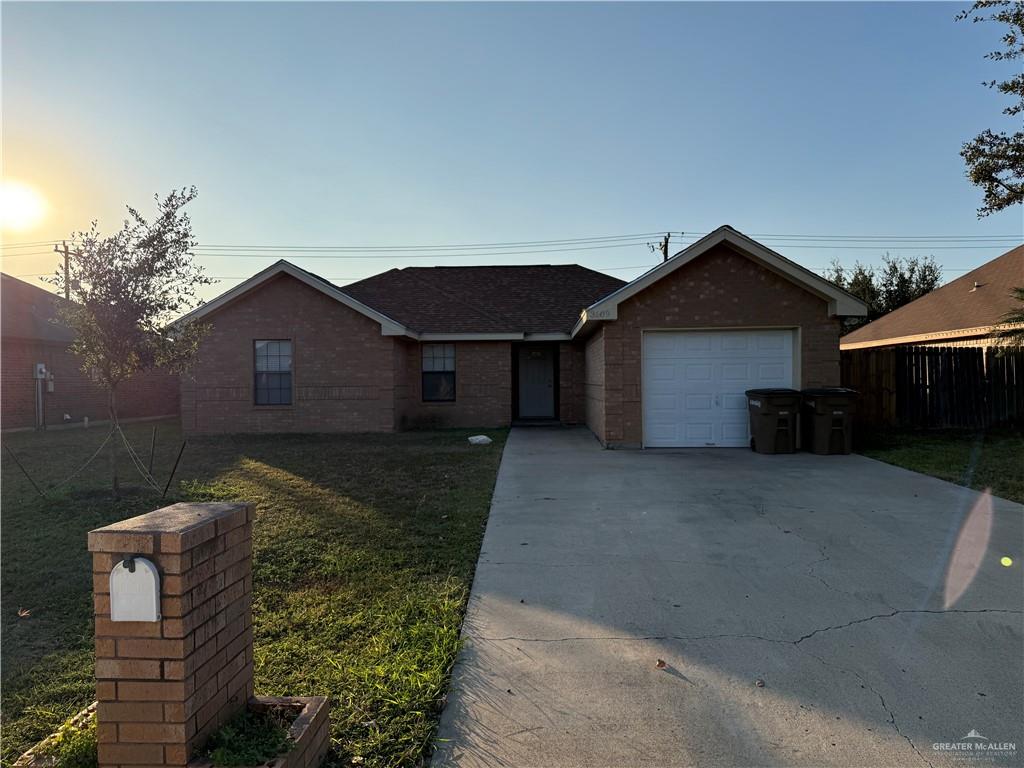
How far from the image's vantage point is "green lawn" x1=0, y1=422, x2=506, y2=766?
2973 mm

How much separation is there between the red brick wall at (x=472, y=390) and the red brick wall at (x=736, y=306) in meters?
5.99

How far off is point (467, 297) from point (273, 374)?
678 centimetres

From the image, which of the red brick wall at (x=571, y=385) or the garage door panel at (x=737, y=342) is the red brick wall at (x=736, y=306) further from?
the red brick wall at (x=571, y=385)

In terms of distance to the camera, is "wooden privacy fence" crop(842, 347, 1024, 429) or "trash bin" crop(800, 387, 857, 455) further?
"wooden privacy fence" crop(842, 347, 1024, 429)

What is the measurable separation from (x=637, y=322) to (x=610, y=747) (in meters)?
9.79

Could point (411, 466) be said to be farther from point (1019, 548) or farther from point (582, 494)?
point (1019, 548)

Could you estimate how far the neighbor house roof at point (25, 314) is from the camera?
57.4ft

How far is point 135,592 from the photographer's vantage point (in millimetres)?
2047

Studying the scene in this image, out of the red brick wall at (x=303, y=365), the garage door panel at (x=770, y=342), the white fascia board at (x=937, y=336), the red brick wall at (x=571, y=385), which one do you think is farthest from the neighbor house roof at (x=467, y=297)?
the white fascia board at (x=937, y=336)

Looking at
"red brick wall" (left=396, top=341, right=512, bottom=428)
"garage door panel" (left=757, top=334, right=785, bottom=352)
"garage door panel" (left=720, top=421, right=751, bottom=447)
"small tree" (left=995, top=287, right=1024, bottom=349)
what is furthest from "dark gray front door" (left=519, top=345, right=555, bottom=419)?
"small tree" (left=995, top=287, right=1024, bottom=349)

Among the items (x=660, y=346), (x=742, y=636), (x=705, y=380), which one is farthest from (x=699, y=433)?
(x=742, y=636)

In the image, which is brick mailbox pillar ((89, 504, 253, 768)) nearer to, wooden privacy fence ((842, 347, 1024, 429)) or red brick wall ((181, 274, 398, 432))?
red brick wall ((181, 274, 398, 432))

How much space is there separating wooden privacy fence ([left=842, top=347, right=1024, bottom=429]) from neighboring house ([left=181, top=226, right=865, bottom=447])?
368 cm

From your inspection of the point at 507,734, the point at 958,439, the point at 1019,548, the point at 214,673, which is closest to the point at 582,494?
the point at 1019,548
